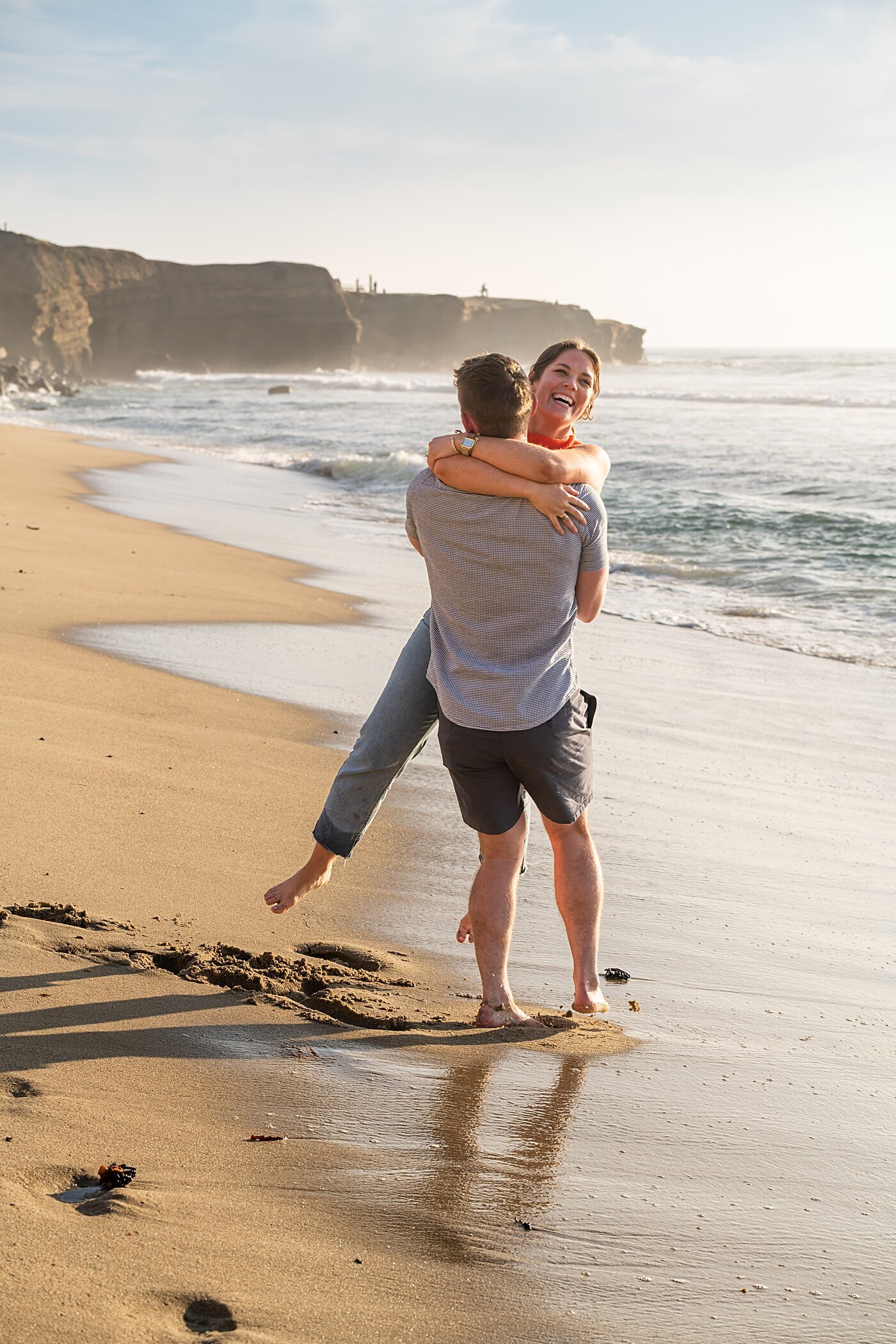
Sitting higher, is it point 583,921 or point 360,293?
point 360,293

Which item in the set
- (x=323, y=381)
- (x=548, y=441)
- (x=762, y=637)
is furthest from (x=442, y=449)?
(x=323, y=381)

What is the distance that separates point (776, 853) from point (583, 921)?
148 centimetres

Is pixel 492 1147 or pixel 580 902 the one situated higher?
pixel 580 902

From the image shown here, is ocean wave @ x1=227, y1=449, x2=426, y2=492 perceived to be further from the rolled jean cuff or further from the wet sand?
the rolled jean cuff

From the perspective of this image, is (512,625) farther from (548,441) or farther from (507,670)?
(548,441)

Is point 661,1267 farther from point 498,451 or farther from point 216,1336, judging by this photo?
point 498,451

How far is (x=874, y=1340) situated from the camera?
1600 millimetres

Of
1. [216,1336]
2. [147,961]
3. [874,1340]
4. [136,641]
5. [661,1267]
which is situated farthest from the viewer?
[136,641]

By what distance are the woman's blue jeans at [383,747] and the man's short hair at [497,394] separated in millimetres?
517

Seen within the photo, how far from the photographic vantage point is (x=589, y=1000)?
2611 mm

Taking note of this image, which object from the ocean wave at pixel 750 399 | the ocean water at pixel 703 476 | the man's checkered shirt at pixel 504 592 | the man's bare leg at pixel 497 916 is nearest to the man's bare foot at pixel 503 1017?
the man's bare leg at pixel 497 916

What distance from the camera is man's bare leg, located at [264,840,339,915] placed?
2807 mm

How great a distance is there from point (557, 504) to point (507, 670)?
378mm

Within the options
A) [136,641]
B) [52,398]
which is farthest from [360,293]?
[136,641]
